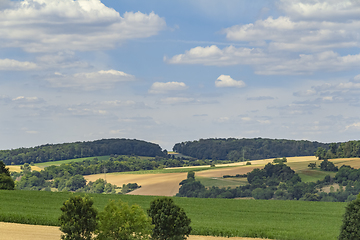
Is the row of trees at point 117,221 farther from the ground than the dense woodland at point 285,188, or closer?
farther from the ground

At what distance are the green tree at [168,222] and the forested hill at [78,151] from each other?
144784 mm

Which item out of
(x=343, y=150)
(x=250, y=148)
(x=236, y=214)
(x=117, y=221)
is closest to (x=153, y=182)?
(x=343, y=150)

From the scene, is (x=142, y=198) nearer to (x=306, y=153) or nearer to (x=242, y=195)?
(x=242, y=195)

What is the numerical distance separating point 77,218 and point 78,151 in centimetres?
15443

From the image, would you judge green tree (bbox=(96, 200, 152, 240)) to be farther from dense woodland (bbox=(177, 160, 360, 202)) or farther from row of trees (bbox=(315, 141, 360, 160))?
row of trees (bbox=(315, 141, 360, 160))

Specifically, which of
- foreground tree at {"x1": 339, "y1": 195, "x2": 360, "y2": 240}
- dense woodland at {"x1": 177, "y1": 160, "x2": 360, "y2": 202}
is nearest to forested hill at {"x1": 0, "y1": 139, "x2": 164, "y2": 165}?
dense woodland at {"x1": 177, "y1": 160, "x2": 360, "y2": 202}

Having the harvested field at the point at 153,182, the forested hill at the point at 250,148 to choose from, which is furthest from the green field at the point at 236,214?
the forested hill at the point at 250,148

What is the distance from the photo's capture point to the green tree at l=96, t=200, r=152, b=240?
19.8 metres

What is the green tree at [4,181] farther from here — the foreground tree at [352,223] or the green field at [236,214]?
the foreground tree at [352,223]

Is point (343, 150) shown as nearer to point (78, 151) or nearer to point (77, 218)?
point (78, 151)

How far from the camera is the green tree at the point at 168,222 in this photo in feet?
68.5

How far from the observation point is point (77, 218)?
19.4 meters

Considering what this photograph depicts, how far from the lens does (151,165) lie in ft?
469

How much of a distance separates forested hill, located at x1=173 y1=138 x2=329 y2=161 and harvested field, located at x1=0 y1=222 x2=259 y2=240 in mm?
121178
